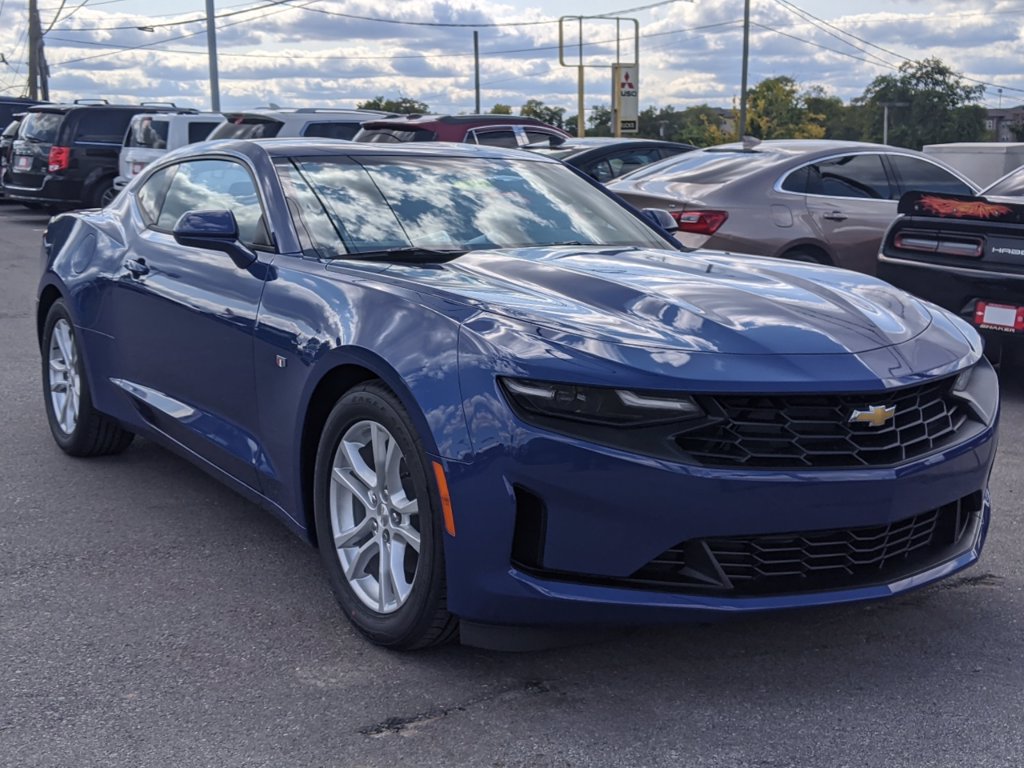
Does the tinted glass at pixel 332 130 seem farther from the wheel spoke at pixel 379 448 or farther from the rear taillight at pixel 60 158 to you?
the wheel spoke at pixel 379 448

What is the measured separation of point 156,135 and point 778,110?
8019cm

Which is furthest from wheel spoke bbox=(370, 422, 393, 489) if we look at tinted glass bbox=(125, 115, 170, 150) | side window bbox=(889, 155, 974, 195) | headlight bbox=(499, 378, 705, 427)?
tinted glass bbox=(125, 115, 170, 150)

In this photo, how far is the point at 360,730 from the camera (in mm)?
3197

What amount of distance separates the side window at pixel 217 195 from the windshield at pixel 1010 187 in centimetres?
482

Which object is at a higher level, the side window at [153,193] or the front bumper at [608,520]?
the side window at [153,193]

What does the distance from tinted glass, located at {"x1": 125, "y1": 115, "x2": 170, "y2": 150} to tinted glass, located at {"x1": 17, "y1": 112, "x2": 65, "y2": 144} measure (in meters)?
2.42

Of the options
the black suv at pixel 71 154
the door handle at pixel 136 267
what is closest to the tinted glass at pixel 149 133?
the black suv at pixel 71 154

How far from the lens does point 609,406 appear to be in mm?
3188

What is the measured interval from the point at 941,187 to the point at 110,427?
290 inches

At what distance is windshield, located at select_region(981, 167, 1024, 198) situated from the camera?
25.9 ft

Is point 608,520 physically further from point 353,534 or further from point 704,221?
point 704,221

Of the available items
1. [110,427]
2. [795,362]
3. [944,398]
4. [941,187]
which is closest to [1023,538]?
[944,398]

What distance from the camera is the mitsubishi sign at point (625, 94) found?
38.5 meters

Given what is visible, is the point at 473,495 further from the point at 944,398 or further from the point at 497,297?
the point at 944,398
